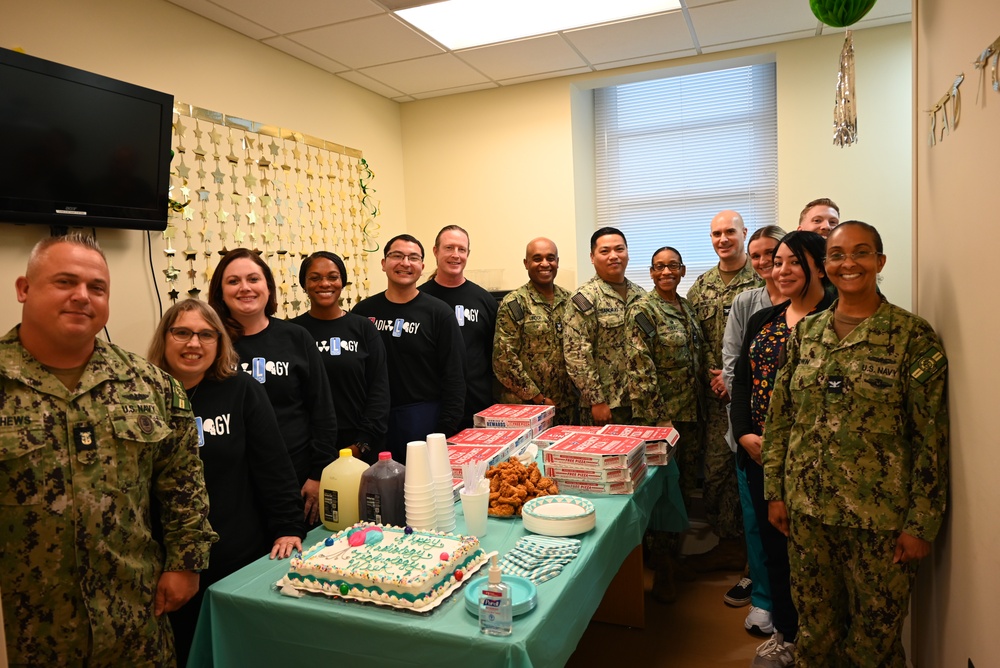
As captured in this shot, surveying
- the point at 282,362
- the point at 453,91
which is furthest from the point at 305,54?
the point at 282,362

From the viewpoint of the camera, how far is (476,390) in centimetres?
363

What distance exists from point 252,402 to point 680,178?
4.11 metres

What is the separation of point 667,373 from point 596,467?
4.05ft

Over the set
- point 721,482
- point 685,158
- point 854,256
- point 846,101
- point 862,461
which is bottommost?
point 721,482

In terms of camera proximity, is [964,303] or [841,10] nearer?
[964,303]

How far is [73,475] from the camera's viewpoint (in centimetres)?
152

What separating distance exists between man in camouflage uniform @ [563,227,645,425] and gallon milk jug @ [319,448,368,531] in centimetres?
166

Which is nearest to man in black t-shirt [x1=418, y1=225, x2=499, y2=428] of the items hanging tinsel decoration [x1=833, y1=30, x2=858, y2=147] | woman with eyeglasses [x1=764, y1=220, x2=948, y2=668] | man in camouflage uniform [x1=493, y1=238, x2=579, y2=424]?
man in camouflage uniform [x1=493, y1=238, x2=579, y2=424]

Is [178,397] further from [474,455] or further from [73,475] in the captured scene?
[474,455]

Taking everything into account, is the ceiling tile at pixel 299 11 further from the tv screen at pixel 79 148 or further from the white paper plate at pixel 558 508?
the white paper plate at pixel 558 508

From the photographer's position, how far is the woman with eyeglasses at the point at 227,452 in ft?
6.38

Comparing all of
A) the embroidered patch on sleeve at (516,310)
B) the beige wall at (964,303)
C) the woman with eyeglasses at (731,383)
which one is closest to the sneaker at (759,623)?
the woman with eyeglasses at (731,383)

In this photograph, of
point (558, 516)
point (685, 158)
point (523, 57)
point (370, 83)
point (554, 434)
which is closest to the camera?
point (558, 516)

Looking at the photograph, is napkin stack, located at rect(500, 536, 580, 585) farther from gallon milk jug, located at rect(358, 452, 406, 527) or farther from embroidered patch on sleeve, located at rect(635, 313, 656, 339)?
embroidered patch on sleeve, located at rect(635, 313, 656, 339)
